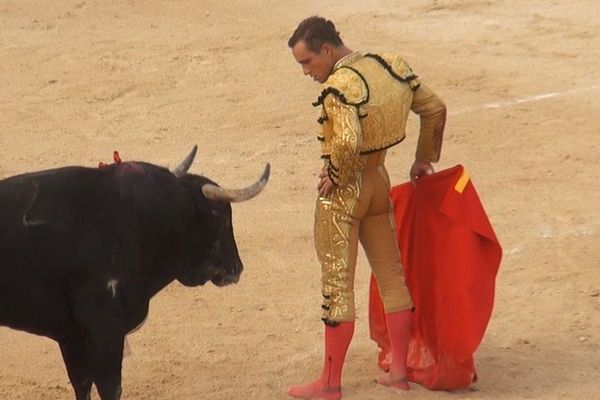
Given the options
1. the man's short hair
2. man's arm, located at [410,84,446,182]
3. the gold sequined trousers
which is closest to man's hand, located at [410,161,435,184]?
man's arm, located at [410,84,446,182]

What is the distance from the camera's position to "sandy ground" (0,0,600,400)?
8.09 meters

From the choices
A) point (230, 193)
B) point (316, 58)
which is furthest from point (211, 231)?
point (316, 58)

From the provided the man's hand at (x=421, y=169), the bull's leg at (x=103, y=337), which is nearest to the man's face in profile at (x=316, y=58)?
the man's hand at (x=421, y=169)

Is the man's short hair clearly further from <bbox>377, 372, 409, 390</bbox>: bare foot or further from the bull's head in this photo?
<bbox>377, 372, 409, 390</bbox>: bare foot

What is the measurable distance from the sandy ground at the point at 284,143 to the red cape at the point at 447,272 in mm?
176

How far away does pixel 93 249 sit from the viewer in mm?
6828

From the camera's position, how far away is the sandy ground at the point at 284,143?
8086mm

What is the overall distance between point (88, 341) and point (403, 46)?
23.3 ft

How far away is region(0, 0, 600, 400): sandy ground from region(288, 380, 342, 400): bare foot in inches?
7.2

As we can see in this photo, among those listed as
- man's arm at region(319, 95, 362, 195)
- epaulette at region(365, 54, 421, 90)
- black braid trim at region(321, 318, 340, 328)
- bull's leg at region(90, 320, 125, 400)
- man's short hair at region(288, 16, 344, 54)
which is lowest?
black braid trim at region(321, 318, 340, 328)

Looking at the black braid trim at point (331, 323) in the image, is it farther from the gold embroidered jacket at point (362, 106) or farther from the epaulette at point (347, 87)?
the epaulette at point (347, 87)

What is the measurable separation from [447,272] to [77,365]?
1.77 metres

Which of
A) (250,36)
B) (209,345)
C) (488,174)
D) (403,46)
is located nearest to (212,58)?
(250,36)

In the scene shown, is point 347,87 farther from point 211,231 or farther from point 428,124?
point 211,231
